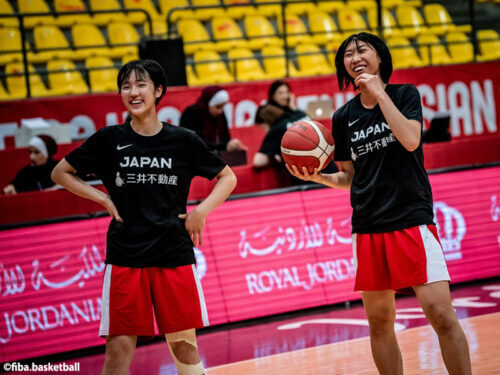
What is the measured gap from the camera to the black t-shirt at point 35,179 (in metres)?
8.21

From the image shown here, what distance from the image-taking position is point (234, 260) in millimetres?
7086

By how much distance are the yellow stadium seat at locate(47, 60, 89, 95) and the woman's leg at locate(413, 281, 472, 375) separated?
9.04 m

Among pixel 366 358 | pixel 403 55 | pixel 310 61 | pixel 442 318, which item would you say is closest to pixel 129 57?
pixel 310 61

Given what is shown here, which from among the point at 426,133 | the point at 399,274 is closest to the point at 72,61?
the point at 426,133

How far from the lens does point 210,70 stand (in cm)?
1293

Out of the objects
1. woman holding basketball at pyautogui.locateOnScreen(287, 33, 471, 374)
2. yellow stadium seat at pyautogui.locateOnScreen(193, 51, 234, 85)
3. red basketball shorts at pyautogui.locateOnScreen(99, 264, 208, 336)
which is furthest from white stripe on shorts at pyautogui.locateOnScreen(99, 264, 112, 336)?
yellow stadium seat at pyautogui.locateOnScreen(193, 51, 234, 85)

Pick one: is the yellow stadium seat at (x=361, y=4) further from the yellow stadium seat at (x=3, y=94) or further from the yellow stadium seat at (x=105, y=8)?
the yellow stadium seat at (x=3, y=94)

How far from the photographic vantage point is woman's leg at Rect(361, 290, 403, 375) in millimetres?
3953

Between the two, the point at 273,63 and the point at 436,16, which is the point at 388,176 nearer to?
the point at 273,63

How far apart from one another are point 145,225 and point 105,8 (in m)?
9.62

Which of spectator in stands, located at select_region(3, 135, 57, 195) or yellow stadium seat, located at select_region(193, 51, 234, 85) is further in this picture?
yellow stadium seat, located at select_region(193, 51, 234, 85)

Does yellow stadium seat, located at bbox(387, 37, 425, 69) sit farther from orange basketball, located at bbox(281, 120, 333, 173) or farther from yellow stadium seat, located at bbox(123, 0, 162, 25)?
orange basketball, located at bbox(281, 120, 333, 173)

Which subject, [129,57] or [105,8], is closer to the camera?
[129,57]

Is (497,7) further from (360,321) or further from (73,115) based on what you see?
(360,321)
